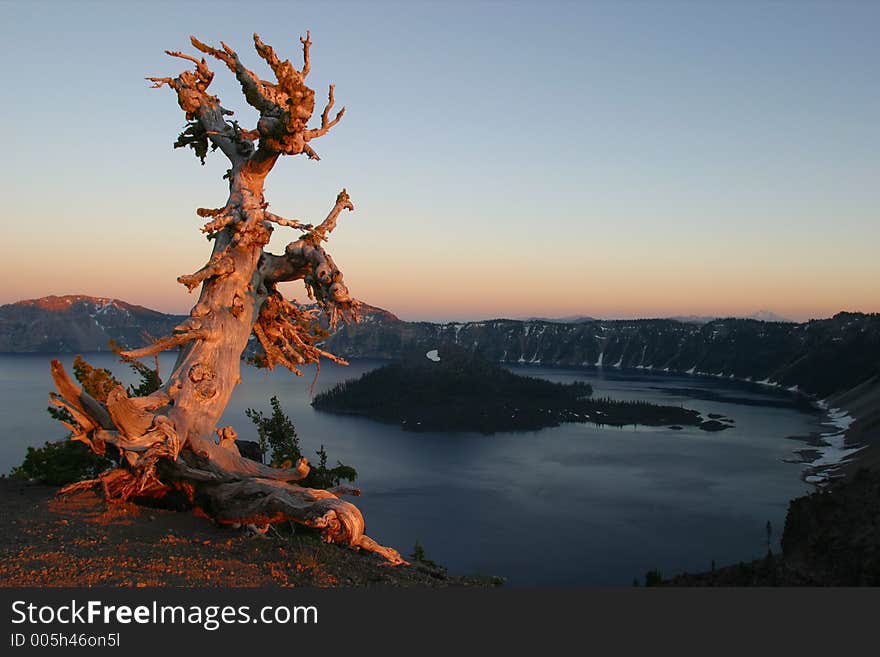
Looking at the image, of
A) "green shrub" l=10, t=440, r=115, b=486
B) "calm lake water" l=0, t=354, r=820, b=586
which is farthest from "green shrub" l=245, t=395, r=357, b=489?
"calm lake water" l=0, t=354, r=820, b=586

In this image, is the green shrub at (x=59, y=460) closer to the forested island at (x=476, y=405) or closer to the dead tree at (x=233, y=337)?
the dead tree at (x=233, y=337)

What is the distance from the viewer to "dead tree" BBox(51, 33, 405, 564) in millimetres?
10086

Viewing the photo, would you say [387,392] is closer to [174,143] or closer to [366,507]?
[366,507]

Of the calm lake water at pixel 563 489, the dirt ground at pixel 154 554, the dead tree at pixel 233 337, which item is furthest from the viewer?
the calm lake water at pixel 563 489

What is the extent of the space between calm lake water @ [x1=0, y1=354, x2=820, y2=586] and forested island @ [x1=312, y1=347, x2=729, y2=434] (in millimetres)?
10369

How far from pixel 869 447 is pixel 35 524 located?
337ft

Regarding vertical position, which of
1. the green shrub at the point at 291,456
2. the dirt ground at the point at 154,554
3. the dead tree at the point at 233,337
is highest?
the dead tree at the point at 233,337

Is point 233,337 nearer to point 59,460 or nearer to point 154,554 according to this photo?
point 154,554

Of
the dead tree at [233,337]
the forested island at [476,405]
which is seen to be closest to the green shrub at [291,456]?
the dead tree at [233,337]

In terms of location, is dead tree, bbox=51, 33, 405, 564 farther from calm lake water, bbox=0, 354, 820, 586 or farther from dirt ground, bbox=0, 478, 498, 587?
calm lake water, bbox=0, 354, 820, 586

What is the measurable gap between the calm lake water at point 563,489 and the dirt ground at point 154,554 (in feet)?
139

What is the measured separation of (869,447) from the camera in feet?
288

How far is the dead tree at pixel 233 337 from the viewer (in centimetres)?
1009

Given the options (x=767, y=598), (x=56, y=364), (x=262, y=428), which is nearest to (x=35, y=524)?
(x=56, y=364)
